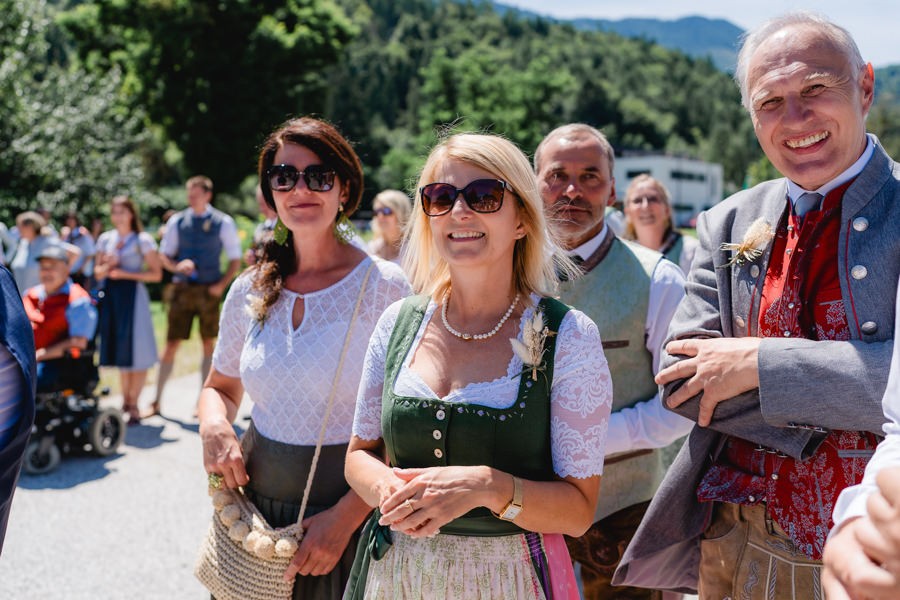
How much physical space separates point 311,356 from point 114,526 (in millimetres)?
3669

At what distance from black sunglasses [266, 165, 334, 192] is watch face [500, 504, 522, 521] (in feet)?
4.72

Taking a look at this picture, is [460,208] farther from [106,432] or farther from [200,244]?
[200,244]

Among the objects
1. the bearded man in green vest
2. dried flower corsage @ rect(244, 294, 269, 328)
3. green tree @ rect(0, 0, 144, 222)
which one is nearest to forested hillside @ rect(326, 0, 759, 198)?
green tree @ rect(0, 0, 144, 222)

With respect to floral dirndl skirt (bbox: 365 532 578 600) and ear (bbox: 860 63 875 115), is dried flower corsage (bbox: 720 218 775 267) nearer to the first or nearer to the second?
ear (bbox: 860 63 875 115)

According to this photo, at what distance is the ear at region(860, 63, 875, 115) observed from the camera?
2.00 metres

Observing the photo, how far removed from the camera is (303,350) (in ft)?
8.66

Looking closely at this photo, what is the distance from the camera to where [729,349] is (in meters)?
1.90

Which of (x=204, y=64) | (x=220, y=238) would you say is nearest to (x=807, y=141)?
(x=220, y=238)

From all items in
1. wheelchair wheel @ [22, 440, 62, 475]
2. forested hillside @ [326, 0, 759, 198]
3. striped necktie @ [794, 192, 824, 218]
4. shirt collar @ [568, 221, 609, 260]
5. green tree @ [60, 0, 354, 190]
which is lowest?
wheelchair wheel @ [22, 440, 62, 475]

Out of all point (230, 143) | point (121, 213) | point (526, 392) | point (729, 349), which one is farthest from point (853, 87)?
point (230, 143)

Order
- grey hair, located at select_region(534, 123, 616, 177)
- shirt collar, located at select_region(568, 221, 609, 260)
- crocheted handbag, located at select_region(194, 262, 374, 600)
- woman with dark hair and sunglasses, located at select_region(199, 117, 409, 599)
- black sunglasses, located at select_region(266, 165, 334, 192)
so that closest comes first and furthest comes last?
crocheted handbag, located at select_region(194, 262, 374, 600) → woman with dark hair and sunglasses, located at select_region(199, 117, 409, 599) → black sunglasses, located at select_region(266, 165, 334, 192) → shirt collar, located at select_region(568, 221, 609, 260) → grey hair, located at select_region(534, 123, 616, 177)

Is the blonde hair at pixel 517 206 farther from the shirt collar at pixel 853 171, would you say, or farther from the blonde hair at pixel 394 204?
the blonde hair at pixel 394 204

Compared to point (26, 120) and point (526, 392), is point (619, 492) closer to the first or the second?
point (526, 392)

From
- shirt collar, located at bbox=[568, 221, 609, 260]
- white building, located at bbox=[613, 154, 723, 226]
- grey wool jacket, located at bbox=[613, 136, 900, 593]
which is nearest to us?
grey wool jacket, located at bbox=[613, 136, 900, 593]
